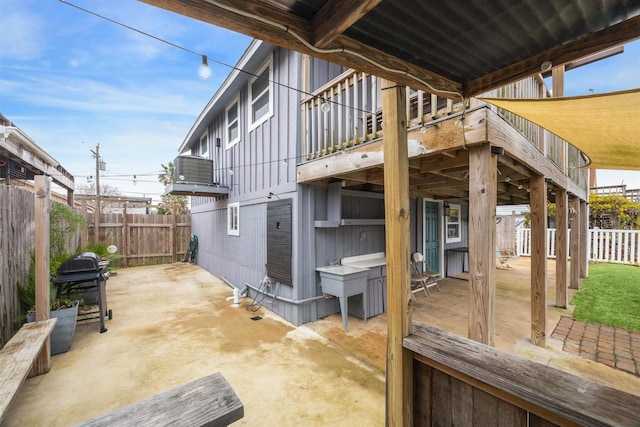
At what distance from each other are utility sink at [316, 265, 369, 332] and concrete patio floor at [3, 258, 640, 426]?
0.42 m

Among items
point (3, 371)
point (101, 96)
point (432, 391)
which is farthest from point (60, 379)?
point (101, 96)

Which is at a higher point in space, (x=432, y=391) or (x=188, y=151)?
(x=188, y=151)

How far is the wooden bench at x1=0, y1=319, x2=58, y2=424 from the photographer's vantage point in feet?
6.13

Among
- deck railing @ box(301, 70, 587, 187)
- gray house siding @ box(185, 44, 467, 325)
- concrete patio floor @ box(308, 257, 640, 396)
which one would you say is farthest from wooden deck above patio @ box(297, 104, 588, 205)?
concrete patio floor @ box(308, 257, 640, 396)

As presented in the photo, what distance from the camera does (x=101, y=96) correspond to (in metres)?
12.6

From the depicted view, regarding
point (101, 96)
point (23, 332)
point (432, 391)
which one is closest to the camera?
point (432, 391)

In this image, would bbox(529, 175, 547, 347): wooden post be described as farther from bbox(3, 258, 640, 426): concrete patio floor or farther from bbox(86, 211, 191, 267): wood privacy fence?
bbox(86, 211, 191, 267): wood privacy fence

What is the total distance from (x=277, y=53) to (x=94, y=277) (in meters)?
4.68

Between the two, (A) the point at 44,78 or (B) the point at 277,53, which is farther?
(A) the point at 44,78

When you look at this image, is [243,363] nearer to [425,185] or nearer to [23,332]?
[23,332]

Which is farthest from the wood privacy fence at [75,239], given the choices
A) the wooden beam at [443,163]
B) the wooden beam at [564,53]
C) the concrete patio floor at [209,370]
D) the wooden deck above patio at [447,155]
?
the wooden beam at [443,163]

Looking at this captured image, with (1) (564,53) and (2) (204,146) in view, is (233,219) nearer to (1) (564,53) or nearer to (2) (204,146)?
(2) (204,146)

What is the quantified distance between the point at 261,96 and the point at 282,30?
4802 millimetres

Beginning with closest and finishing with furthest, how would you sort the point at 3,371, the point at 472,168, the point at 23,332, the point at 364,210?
1. the point at 3,371
2. the point at 472,168
3. the point at 23,332
4. the point at 364,210
